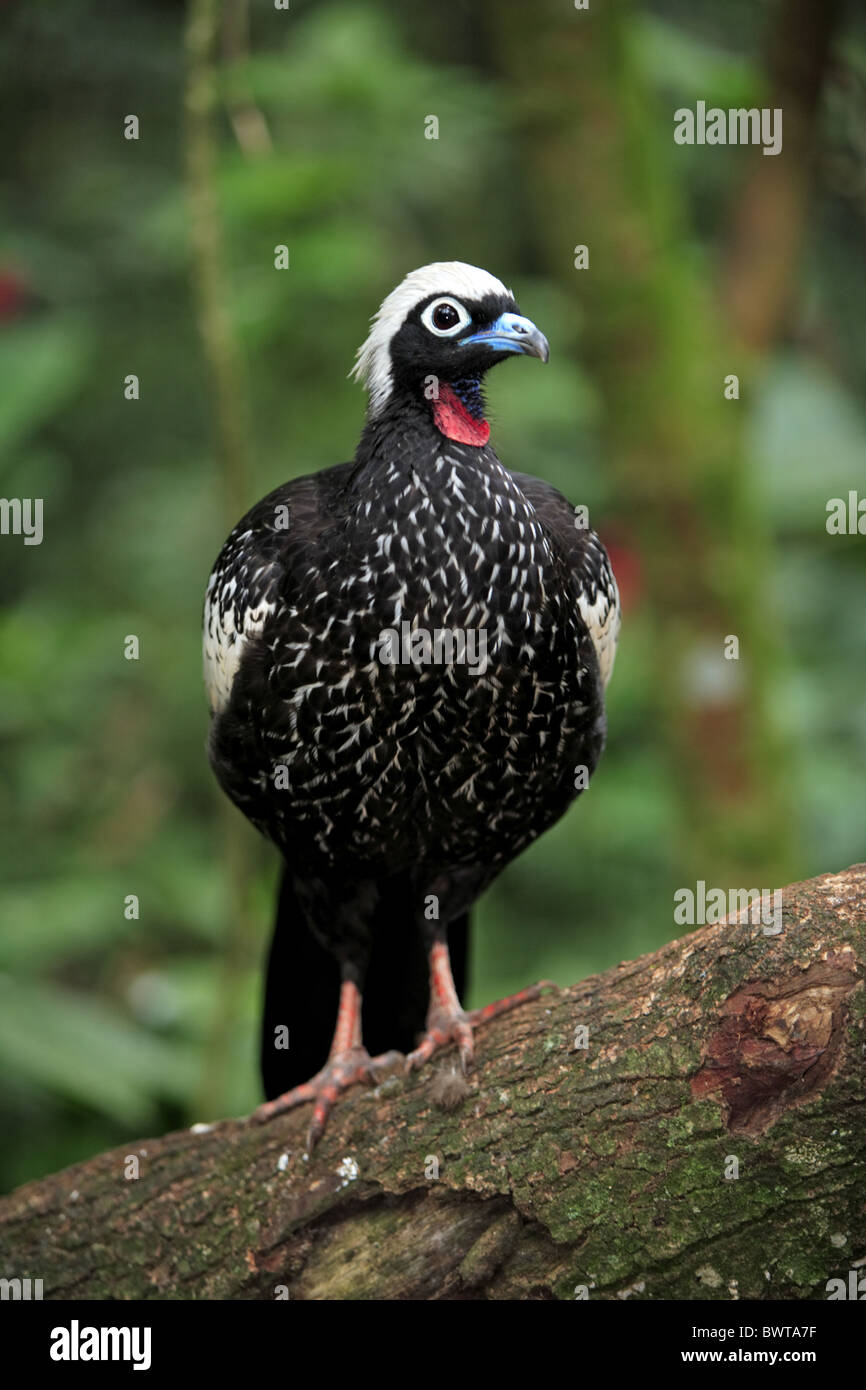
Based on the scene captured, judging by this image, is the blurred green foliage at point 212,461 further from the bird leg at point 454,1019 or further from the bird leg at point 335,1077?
the bird leg at point 454,1019

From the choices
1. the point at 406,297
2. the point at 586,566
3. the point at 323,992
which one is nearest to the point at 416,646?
the point at 586,566

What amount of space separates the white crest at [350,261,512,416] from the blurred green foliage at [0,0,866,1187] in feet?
4.64

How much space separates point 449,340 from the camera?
11.5 feet

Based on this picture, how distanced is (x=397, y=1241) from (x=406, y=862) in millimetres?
995

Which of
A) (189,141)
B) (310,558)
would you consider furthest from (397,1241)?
(189,141)

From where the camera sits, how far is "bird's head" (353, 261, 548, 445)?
3.50m

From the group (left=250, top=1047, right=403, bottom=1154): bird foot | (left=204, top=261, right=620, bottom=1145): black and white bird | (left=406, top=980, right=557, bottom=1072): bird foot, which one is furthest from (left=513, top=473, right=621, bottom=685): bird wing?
(left=250, top=1047, right=403, bottom=1154): bird foot

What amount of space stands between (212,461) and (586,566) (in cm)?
476

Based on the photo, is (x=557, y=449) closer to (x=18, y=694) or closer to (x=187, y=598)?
(x=187, y=598)

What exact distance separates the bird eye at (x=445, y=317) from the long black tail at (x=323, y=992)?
1681 millimetres

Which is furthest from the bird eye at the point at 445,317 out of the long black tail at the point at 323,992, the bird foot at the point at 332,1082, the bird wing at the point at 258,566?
the bird foot at the point at 332,1082

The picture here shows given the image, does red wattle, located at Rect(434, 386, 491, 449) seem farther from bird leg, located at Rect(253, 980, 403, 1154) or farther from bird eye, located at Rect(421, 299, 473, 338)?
bird leg, located at Rect(253, 980, 403, 1154)

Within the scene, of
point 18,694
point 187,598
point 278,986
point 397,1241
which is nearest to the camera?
point 397,1241

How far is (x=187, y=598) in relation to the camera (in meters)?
7.04
